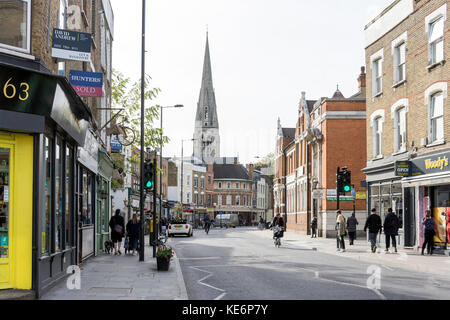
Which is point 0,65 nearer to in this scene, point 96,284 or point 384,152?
point 96,284

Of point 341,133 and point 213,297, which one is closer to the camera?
point 213,297

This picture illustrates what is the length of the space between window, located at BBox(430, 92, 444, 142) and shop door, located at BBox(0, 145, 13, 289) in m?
17.2

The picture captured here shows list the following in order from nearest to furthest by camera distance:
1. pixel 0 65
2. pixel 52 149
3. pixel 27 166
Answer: pixel 0 65 → pixel 27 166 → pixel 52 149

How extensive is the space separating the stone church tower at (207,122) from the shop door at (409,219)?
121 metres

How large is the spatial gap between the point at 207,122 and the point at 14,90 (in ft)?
460

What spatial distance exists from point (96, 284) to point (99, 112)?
41.3ft

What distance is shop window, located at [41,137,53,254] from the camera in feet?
38.9

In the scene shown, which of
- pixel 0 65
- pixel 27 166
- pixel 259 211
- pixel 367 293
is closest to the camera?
pixel 0 65

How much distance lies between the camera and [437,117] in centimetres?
2338

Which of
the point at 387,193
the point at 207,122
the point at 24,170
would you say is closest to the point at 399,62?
the point at 387,193

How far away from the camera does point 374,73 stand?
30250mm

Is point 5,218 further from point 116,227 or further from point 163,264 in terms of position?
point 116,227

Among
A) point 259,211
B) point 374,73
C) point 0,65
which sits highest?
point 374,73
